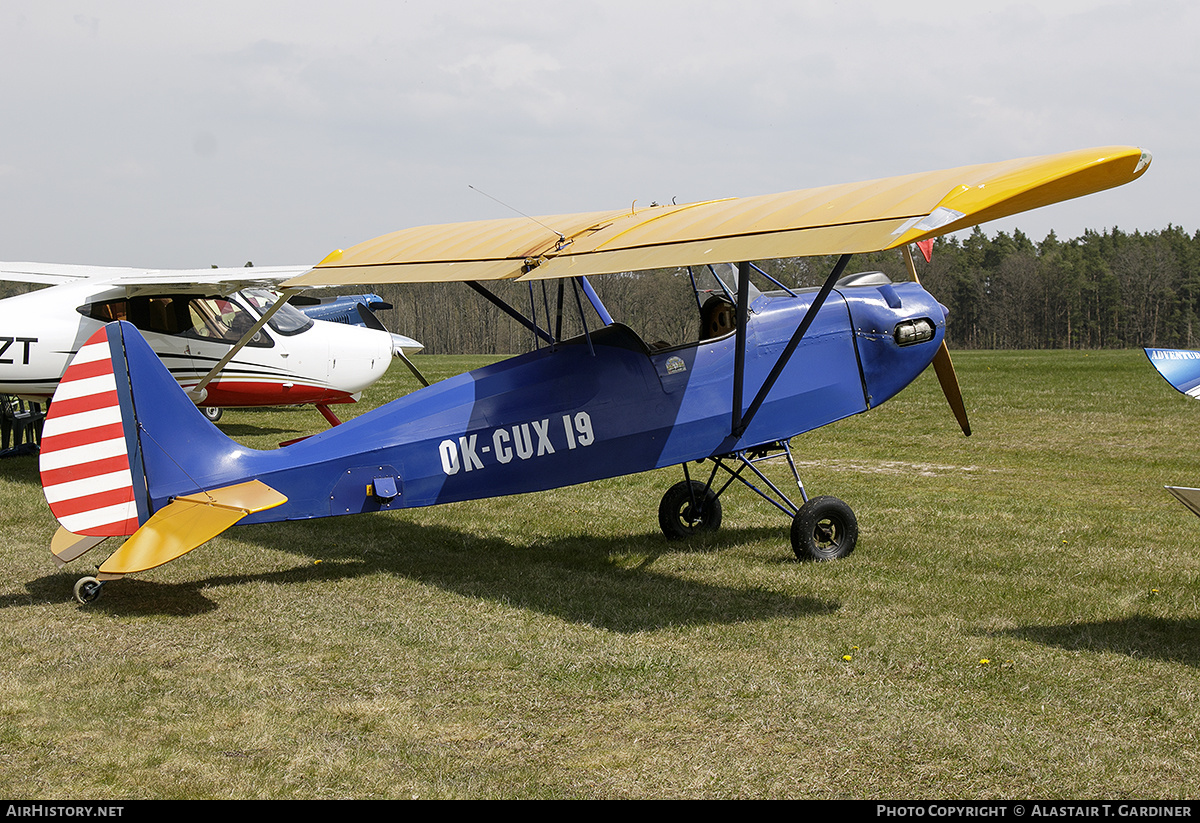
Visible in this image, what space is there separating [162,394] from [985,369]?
27522mm

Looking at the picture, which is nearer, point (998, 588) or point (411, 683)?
point (411, 683)

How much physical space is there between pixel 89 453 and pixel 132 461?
0.73 ft

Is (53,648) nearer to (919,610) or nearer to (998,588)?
(919,610)

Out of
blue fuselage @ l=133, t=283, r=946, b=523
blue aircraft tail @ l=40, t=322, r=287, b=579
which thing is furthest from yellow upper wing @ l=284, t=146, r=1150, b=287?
blue aircraft tail @ l=40, t=322, r=287, b=579

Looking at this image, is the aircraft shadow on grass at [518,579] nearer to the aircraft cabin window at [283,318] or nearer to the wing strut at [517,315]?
the wing strut at [517,315]

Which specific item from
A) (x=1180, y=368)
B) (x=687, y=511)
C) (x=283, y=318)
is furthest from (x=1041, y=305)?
(x=1180, y=368)

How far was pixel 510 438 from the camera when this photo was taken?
6.26 meters

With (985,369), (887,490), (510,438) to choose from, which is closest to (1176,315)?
(985,369)

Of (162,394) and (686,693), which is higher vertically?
(162,394)

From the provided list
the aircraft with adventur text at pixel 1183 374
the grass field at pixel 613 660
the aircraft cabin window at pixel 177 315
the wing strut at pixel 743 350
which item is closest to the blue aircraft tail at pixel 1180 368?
the aircraft with adventur text at pixel 1183 374

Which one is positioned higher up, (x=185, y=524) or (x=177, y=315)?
(x=177, y=315)

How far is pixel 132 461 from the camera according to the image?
568 cm

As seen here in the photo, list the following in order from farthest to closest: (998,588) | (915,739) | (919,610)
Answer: (998,588) < (919,610) < (915,739)

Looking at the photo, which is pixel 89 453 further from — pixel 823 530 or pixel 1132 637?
pixel 1132 637
